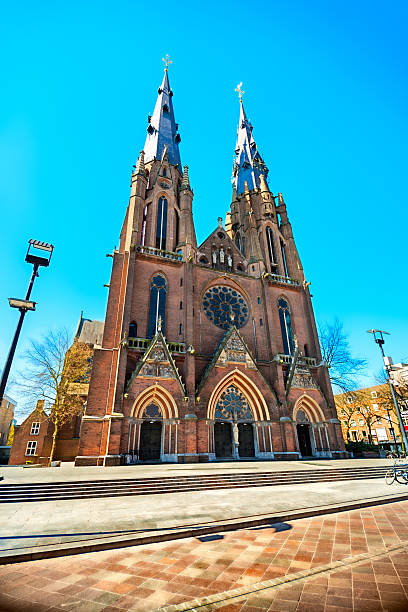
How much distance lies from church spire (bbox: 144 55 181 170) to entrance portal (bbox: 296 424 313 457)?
3165cm

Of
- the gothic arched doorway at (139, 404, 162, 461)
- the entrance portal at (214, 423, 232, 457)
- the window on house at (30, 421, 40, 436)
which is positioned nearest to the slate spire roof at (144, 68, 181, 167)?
the gothic arched doorway at (139, 404, 162, 461)

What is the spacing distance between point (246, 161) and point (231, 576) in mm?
46979

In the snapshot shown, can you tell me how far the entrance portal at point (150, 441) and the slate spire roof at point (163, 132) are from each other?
2974cm

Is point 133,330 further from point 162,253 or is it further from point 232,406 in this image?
point 232,406

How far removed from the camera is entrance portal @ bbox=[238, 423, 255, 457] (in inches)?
874

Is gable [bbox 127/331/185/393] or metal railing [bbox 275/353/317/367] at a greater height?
metal railing [bbox 275/353/317/367]

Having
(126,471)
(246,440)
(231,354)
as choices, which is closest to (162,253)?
(231,354)

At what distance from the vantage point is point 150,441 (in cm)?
1981

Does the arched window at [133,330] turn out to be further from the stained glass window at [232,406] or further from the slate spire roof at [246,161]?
the slate spire roof at [246,161]

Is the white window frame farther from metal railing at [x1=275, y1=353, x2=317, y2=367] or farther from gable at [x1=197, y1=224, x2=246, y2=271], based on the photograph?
metal railing at [x1=275, y1=353, x2=317, y2=367]

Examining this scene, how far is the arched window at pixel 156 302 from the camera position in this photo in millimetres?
23672

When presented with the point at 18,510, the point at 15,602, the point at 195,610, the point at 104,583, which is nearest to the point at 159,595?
the point at 195,610

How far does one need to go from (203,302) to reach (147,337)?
628 cm

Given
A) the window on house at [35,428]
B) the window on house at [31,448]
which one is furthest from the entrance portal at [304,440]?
the window on house at [35,428]
